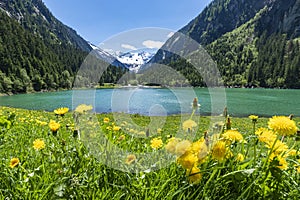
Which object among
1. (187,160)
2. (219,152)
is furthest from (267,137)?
(187,160)

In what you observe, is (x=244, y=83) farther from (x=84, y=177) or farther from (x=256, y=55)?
(x=84, y=177)

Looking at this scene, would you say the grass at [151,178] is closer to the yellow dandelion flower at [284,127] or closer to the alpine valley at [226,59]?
the yellow dandelion flower at [284,127]

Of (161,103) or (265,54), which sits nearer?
(161,103)

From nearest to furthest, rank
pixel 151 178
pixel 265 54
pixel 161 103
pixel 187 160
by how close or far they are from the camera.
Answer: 1. pixel 187 160
2. pixel 151 178
3. pixel 161 103
4. pixel 265 54

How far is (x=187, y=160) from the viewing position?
118 centimetres

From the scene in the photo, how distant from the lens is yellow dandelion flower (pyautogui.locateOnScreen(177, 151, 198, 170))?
1178mm

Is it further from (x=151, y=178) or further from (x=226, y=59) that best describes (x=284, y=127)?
(x=226, y=59)

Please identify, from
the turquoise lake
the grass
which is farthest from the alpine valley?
the grass

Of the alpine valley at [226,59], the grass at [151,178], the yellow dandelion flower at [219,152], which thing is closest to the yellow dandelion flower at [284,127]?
the grass at [151,178]

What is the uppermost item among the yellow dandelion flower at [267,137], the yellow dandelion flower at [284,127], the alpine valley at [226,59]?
the alpine valley at [226,59]

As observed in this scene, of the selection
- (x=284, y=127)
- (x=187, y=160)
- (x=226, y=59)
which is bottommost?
(x=187, y=160)

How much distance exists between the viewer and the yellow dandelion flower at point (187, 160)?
3.86 ft

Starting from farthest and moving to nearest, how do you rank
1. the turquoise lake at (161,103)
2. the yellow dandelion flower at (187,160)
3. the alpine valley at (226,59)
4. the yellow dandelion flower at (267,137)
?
1. the alpine valley at (226,59)
2. the turquoise lake at (161,103)
3. the yellow dandelion flower at (267,137)
4. the yellow dandelion flower at (187,160)

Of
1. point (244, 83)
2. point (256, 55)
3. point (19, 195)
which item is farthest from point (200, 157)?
point (256, 55)
